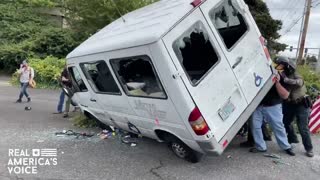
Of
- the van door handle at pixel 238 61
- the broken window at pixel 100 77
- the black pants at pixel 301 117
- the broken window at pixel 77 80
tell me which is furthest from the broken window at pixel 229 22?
the broken window at pixel 77 80

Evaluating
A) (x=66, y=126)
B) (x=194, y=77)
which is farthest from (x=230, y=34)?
(x=66, y=126)

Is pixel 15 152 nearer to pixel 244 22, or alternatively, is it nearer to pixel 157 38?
pixel 157 38

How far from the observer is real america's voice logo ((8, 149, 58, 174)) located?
6.21m

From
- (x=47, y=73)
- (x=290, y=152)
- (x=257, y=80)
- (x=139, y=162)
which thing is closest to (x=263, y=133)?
(x=290, y=152)

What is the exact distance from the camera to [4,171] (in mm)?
6062

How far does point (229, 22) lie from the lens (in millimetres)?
5789

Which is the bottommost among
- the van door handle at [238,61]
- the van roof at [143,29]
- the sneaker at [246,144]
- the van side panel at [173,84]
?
the sneaker at [246,144]

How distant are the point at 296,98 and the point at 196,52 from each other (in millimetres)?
2305

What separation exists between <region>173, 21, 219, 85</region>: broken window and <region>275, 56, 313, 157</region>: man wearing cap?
5.45ft

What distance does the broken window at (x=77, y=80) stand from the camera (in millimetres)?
8328

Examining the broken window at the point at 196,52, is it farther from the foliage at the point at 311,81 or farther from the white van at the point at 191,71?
the foliage at the point at 311,81

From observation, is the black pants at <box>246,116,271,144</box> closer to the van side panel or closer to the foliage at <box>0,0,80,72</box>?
the van side panel

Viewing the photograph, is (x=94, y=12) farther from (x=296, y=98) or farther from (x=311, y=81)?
(x=296, y=98)

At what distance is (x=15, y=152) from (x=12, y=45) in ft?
62.7
